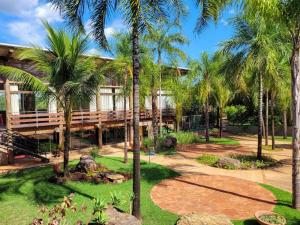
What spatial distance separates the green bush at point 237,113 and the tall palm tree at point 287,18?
26.1 meters

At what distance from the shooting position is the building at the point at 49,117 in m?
17.3

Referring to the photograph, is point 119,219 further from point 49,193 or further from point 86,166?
point 86,166

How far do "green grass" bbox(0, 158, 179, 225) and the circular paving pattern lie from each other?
605 mm

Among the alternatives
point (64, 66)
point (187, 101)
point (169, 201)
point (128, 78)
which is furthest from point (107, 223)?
point (187, 101)

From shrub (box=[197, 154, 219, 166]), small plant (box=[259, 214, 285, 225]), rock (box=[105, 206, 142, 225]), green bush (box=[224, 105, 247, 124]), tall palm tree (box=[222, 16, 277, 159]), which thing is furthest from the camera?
green bush (box=[224, 105, 247, 124])

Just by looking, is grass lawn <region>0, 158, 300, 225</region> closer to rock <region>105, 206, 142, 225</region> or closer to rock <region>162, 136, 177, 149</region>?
rock <region>105, 206, 142, 225</region>

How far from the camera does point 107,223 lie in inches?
282

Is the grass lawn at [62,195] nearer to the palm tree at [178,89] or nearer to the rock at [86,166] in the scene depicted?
the rock at [86,166]

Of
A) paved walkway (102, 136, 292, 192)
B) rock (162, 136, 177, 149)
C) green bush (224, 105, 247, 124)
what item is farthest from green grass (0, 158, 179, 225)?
green bush (224, 105, 247, 124)

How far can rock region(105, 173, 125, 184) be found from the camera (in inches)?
518

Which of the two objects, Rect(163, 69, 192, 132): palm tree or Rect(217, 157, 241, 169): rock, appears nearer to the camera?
Rect(217, 157, 241, 169): rock

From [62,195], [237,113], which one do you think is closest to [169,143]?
[62,195]

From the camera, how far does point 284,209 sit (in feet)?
33.6

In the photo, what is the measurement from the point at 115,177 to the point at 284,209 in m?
6.99
